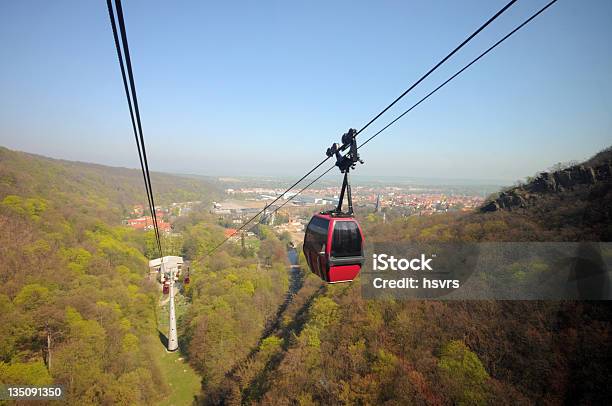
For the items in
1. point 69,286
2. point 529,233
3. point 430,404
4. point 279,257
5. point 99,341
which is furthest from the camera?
point 279,257

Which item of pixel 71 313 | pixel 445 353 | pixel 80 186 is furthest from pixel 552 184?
pixel 80 186

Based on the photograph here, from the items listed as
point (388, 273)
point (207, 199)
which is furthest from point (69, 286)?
point (207, 199)

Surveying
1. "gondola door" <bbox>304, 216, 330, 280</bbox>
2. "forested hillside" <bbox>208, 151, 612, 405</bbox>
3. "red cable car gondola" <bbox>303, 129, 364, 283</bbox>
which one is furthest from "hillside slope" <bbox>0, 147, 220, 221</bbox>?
"red cable car gondola" <bbox>303, 129, 364, 283</bbox>

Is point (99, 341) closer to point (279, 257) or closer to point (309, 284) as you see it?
point (309, 284)

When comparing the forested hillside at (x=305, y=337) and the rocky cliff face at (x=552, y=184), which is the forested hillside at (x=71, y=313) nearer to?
the forested hillside at (x=305, y=337)

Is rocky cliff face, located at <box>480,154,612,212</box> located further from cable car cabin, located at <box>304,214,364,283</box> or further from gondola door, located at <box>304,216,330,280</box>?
gondola door, located at <box>304,216,330,280</box>

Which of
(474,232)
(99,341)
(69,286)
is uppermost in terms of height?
(474,232)

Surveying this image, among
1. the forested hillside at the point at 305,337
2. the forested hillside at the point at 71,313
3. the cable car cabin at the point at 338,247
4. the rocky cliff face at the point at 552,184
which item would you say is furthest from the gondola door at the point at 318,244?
the rocky cliff face at the point at 552,184
